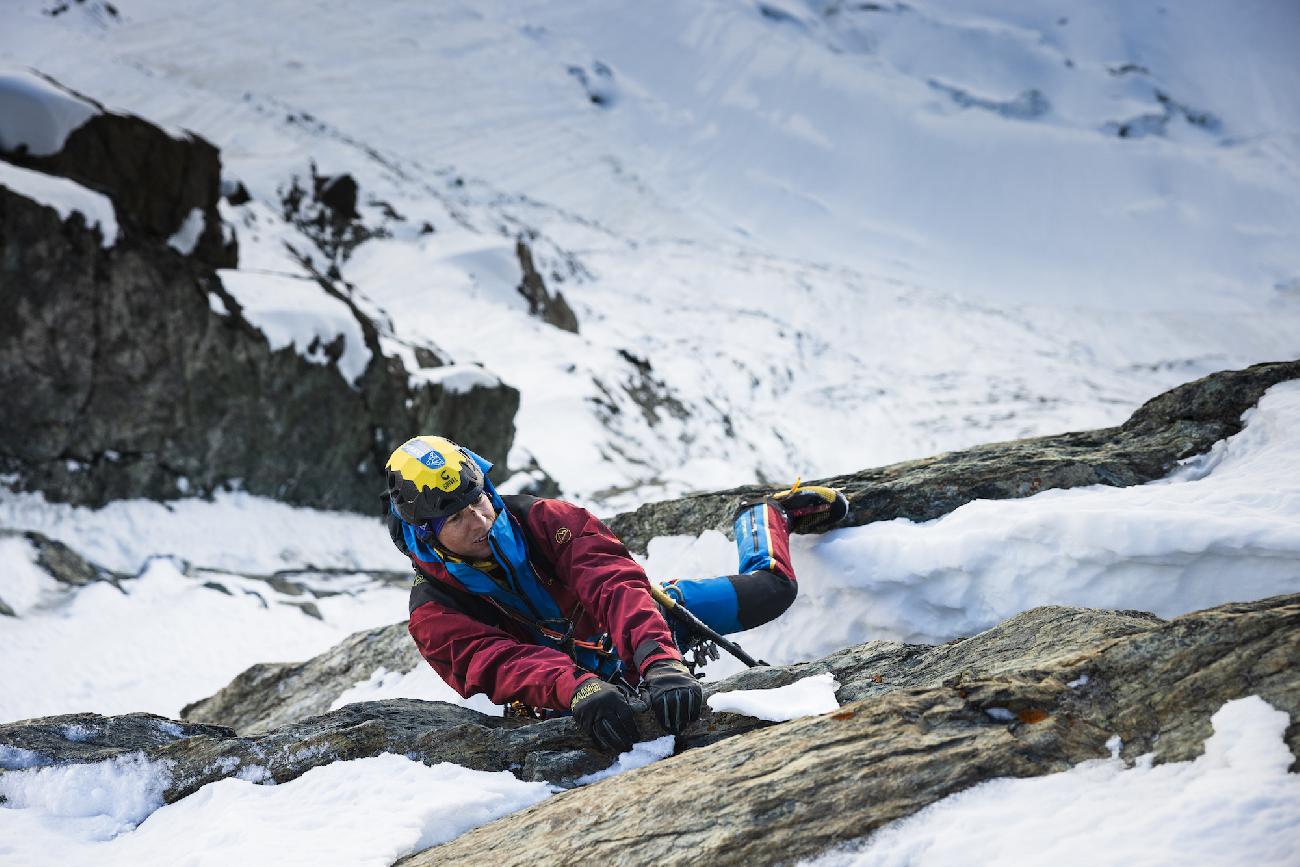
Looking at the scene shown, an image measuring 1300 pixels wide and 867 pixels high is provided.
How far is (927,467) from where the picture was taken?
5355mm

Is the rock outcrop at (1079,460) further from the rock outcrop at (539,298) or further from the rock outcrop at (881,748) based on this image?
the rock outcrop at (539,298)

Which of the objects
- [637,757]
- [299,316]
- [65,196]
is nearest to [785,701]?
[637,757]

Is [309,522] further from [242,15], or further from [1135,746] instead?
[242,15]

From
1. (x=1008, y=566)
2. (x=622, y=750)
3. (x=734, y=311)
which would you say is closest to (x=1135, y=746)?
(x=622, y=750)

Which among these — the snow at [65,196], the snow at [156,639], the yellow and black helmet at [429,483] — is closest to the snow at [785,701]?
the yellow and black helmet at [429,483]

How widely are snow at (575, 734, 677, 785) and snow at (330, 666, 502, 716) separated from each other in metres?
1.96

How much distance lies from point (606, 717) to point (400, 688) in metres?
2.86

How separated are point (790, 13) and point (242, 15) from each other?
231 ft

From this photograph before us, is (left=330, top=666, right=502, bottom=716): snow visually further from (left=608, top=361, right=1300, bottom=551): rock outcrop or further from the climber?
(left=608, top=361, right=1300, bottom=551): rock outcrop

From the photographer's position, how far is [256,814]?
275 centimetres

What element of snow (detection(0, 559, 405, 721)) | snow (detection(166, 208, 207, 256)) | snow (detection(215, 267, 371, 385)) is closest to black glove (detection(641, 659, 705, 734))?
snow (detection(0, 559, 405, 721))

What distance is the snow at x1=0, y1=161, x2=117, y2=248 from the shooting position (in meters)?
9.29

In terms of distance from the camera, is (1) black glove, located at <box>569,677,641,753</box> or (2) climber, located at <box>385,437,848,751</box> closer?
(1) black glove, located at <box>569,677,641,753</box>

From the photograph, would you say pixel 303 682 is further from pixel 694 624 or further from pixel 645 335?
pixel 645 335
